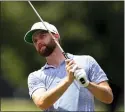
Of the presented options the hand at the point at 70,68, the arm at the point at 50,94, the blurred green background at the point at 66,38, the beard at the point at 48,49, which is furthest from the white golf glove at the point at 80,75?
the blurred green background at the point at 66,38

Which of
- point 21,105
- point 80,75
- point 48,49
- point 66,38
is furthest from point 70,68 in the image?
point 21,105

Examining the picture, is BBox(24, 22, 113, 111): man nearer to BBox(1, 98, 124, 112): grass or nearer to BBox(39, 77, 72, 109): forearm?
BBox(39, 77, 72, 109): forearm

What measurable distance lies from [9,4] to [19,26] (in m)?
0.57

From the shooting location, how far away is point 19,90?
11.2 meters

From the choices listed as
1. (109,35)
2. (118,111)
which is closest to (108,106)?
(118,111)

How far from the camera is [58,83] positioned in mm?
3121

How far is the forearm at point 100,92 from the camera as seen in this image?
3.00 meters

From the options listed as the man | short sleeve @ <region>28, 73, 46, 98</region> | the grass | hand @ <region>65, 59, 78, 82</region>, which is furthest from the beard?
the grass

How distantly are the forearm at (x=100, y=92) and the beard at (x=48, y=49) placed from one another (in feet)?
1.20

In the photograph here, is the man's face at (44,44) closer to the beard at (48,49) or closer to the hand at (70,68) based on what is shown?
the beard at (48,49)

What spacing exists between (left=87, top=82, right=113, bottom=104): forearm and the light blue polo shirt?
0.26 ft

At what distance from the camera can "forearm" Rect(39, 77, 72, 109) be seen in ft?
9.65

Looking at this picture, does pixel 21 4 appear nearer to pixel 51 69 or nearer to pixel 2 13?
pixel 2 13

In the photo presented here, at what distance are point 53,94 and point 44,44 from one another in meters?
0.35
